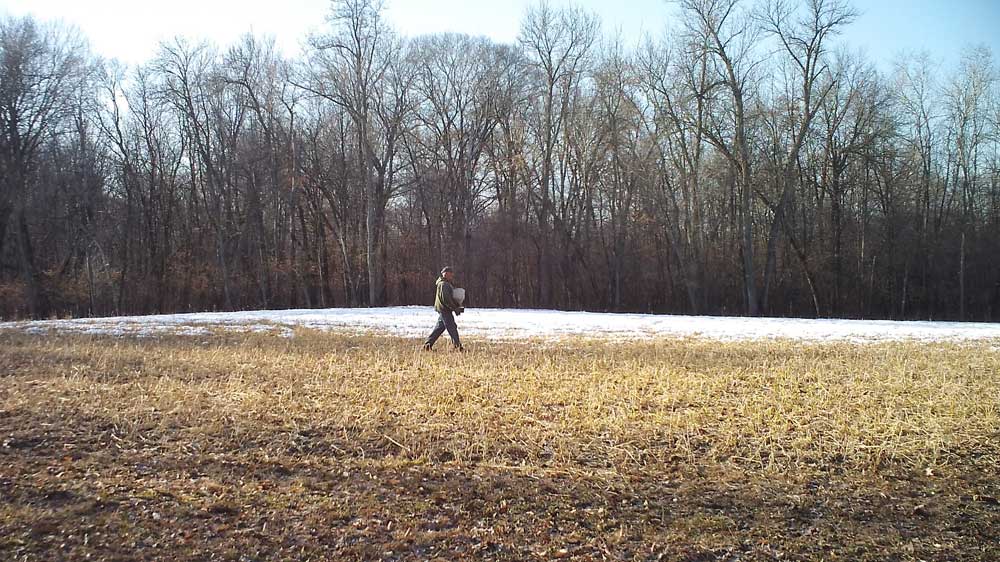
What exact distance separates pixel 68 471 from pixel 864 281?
34.8m

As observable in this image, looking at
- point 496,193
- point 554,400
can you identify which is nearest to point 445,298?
point 554,400

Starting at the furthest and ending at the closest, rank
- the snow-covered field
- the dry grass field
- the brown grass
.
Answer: the snow-covered field
the brown grass
the dry grass field

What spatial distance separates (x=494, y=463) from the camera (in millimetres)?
5562

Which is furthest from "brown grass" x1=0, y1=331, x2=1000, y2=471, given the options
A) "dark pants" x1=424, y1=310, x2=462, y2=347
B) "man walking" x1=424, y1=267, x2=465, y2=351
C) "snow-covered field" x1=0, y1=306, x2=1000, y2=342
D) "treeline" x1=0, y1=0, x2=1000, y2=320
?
"treeline" x1=0, y1=0, x2=1000, y2=320

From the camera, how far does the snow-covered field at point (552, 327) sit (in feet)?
51.2

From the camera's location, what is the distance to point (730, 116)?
30.1m

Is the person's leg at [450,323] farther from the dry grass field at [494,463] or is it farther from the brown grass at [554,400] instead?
the dry grass field at [494,463]

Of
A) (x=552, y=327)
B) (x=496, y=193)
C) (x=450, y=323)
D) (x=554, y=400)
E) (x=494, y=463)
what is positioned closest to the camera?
(x=494, y=463)

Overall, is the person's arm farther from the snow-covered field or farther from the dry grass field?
the snow-covered field

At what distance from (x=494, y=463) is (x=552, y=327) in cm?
1265

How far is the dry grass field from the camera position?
407 cm

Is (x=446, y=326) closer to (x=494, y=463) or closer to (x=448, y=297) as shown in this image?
(x=448, y=297)

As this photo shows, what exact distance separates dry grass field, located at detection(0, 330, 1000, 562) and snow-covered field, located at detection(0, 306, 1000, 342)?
5934mm

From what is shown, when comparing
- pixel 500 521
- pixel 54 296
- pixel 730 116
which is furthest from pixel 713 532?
pixel 54 296
